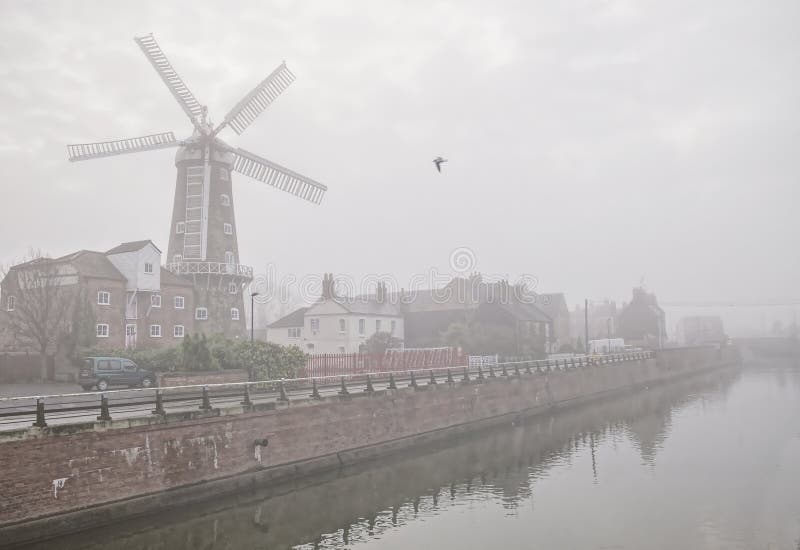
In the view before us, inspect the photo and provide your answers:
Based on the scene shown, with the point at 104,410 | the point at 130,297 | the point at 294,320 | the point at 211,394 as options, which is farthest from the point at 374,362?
the point at 294,320

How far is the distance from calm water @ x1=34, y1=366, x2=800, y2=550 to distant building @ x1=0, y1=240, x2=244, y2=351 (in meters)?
25.4

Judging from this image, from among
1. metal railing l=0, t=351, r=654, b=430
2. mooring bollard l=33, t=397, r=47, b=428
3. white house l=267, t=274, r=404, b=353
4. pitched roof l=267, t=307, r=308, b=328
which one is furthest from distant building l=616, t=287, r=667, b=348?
mooring bollard l=33, t=397, r=47, b=428

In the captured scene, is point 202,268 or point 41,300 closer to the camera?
point 41,300

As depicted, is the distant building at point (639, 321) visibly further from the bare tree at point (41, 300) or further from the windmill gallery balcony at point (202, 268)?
the bare tree at point (41, 300)

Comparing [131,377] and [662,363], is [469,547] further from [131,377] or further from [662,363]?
[662,363]

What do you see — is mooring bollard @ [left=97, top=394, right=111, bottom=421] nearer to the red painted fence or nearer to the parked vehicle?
the parked vehicle

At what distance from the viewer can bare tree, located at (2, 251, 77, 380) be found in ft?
126

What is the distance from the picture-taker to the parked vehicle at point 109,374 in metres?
31.1

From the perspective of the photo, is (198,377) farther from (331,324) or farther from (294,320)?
(294,320)

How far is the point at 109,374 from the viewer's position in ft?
103

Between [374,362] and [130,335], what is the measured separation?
19.3 meters

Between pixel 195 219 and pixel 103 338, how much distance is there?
11.9m

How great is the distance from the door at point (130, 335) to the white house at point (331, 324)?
18.2 m

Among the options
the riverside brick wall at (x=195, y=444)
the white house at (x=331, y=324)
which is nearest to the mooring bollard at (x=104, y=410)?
the riverside brick wall at (x=195, y=444)
